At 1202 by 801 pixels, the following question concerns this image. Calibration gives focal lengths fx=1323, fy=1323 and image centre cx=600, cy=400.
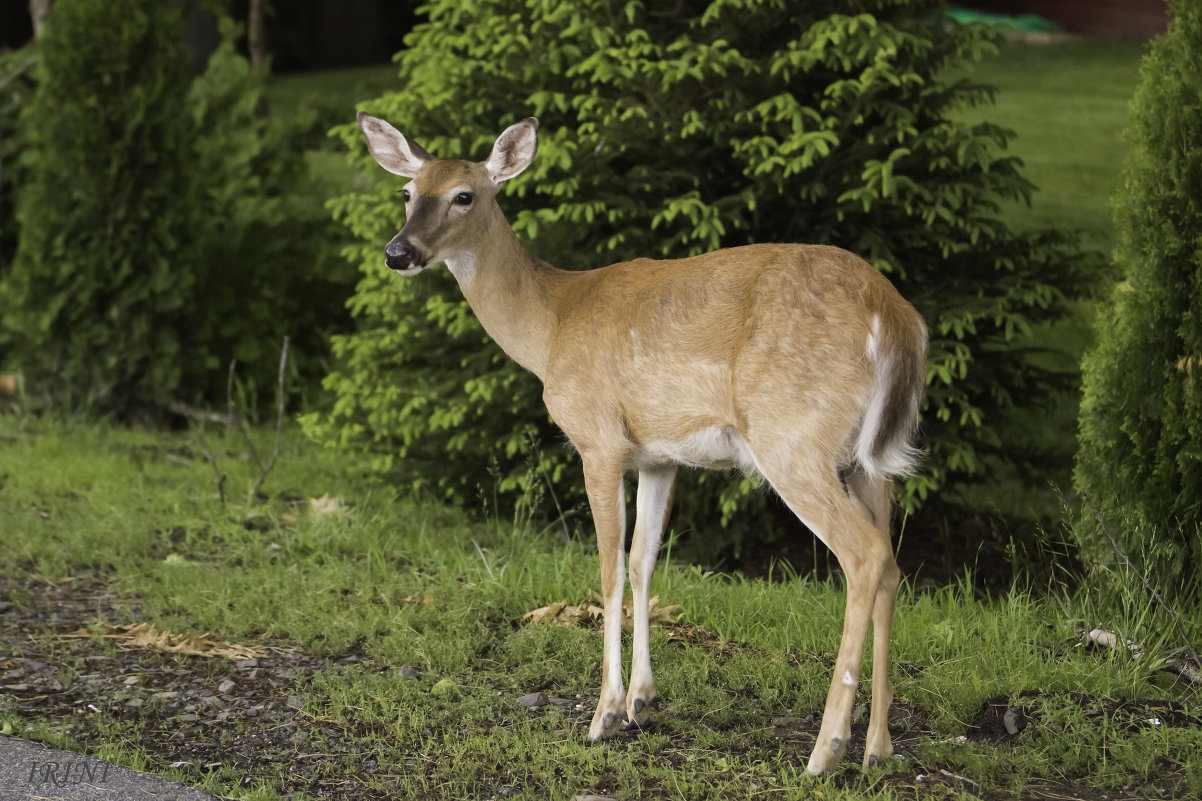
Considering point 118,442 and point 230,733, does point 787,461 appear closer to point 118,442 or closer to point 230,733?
point 230,733

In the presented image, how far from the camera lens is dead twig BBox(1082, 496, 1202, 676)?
4.56 meters

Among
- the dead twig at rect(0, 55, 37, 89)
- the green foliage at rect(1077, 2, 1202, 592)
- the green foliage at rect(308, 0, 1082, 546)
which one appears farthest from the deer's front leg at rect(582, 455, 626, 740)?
the dead twig at rect(0, 55, 37, 89)

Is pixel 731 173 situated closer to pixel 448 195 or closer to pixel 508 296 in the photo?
pixel 508 296

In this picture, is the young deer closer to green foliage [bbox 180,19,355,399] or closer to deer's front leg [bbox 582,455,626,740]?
deer's front leg [bbox 582,455,626,740]

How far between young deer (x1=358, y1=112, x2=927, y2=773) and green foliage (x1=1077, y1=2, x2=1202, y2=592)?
1.46m

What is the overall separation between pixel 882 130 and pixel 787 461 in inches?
112

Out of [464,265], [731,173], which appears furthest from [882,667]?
[731,173]

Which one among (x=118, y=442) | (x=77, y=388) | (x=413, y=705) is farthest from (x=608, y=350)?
(x=77, y=388)

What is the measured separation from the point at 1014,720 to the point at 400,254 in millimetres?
2471

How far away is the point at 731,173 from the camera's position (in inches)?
259

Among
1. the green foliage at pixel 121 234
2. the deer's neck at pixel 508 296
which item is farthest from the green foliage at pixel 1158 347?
the green foliage at pixel 121 234

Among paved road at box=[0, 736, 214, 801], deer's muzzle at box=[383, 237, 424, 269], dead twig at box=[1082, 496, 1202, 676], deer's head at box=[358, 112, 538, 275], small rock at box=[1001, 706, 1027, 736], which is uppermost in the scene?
deer's head at box=[358, 112, 538, 275]

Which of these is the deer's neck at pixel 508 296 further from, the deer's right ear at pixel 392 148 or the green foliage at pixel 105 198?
the green foliage at pixel 105 198

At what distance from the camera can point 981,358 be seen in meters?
6.47
